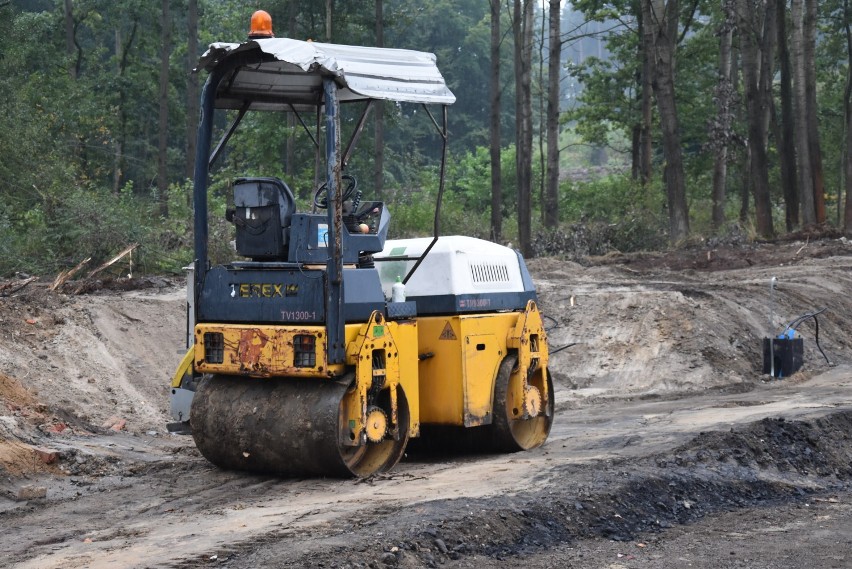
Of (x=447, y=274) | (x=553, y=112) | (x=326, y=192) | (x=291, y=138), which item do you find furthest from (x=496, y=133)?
(x=326, y=192)

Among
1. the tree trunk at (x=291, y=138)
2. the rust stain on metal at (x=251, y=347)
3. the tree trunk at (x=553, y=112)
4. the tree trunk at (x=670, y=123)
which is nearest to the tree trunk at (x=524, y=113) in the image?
the tree trunk at (x=553, y=112)

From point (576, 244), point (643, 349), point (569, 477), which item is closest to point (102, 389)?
point (569, 477)

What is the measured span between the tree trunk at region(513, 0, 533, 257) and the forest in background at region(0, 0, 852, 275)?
79 millimetres

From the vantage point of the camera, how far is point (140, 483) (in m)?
9.26

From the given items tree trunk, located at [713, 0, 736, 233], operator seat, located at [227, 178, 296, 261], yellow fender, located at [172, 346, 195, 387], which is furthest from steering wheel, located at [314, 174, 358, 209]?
tree trunk, located at [713, 0, 736, 233]

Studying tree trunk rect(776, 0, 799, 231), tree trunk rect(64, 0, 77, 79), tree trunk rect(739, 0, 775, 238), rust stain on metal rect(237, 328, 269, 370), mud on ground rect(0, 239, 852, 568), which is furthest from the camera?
tree trunk rect(64, 0, 77, 79)

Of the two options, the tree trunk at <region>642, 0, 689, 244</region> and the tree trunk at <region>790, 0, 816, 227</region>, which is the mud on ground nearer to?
the tree trunk at <region>642, 0, 689, 244</region>

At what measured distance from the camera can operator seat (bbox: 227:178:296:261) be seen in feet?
29.4

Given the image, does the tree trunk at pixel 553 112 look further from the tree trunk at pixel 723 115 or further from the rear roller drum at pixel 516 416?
the rear roller drum at pixel 516 416

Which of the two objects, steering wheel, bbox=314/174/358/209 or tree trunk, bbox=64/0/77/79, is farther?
tree trunk, bbox=64/0/77/79

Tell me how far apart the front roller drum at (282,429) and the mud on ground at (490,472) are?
0.18 metres

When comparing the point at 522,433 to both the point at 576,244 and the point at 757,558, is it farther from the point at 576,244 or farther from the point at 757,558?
the point at 576,244

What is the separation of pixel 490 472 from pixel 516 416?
1.25 meters

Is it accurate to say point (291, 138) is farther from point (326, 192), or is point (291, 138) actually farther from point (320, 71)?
point (320, 71)
